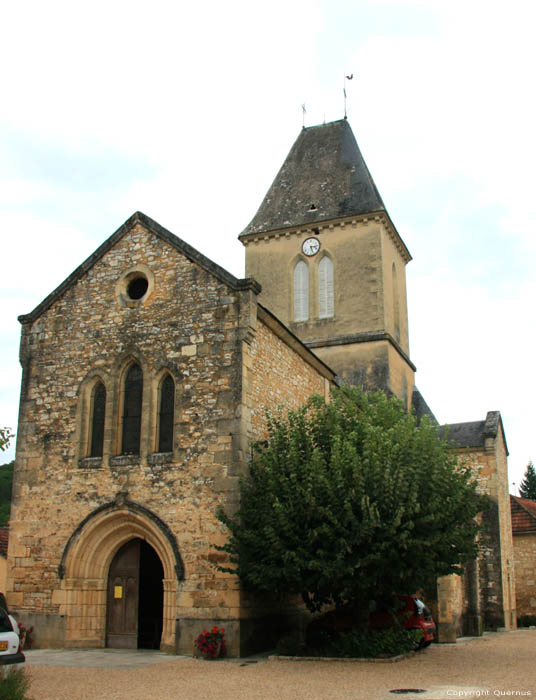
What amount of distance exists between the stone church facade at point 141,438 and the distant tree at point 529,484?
148 ft

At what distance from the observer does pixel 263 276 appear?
29.7 metres

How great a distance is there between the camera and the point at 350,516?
12867mm

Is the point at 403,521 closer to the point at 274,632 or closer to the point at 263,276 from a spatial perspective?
the point at 274,632

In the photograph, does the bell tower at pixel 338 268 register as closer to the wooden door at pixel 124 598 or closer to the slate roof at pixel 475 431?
the slate roof at pixel 475 431

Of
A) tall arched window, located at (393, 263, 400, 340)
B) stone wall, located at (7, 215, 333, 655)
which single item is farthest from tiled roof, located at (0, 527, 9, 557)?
tall arched window, located at (393, 263, 400, 340)

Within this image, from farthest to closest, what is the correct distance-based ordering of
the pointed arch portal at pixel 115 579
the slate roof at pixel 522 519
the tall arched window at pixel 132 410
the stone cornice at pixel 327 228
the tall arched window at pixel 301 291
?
the tall arched window at pixel 301 291
the slate roof at pixel 522 519
the stone cornice at pixel 327 228
the tall arched window at pixel 132 410
the pointed arch portal at pixel 115 579

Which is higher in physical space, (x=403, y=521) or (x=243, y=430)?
(x=243, y=430)

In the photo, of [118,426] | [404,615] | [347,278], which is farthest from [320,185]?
[404,615]

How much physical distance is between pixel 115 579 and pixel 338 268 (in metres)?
16.0

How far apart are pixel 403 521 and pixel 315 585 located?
204 cm

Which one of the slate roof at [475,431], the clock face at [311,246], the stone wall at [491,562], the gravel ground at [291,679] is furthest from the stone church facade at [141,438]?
the clock face at [311,246]

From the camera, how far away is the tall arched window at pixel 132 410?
16125mm

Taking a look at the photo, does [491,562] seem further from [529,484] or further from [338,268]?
[529,484]

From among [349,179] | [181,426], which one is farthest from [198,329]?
[349,179]
